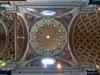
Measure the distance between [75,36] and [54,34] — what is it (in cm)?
141

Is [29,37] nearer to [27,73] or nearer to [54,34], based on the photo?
[54,34]

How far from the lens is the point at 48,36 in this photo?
2138 cm

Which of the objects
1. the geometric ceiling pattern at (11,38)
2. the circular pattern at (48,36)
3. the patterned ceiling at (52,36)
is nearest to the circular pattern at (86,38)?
the patterned ceiling at (52,36)

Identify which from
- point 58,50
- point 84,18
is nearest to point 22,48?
point 58,50

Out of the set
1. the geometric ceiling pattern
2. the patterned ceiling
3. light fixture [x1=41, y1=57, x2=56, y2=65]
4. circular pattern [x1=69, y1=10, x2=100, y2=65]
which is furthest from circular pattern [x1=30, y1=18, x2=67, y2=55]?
the geometric ceiling pattern

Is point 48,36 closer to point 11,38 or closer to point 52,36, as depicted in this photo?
point 52,36

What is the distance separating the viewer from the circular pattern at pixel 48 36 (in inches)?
836

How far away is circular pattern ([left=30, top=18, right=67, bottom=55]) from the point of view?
21.2 metres

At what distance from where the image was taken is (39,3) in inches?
722

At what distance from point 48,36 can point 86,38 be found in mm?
2468

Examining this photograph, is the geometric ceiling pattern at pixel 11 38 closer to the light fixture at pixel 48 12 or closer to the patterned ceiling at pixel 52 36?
the patterned ceiling at pixel 52 36

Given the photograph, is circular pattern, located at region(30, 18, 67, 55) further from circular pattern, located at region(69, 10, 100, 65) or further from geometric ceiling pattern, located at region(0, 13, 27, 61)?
geometric ceiling pattern, located at region(0, 13, 27, 61)

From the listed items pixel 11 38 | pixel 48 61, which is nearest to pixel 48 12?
pixel 11 38

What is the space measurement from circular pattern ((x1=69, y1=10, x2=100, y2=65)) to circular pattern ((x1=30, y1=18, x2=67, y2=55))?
82 centimetres
